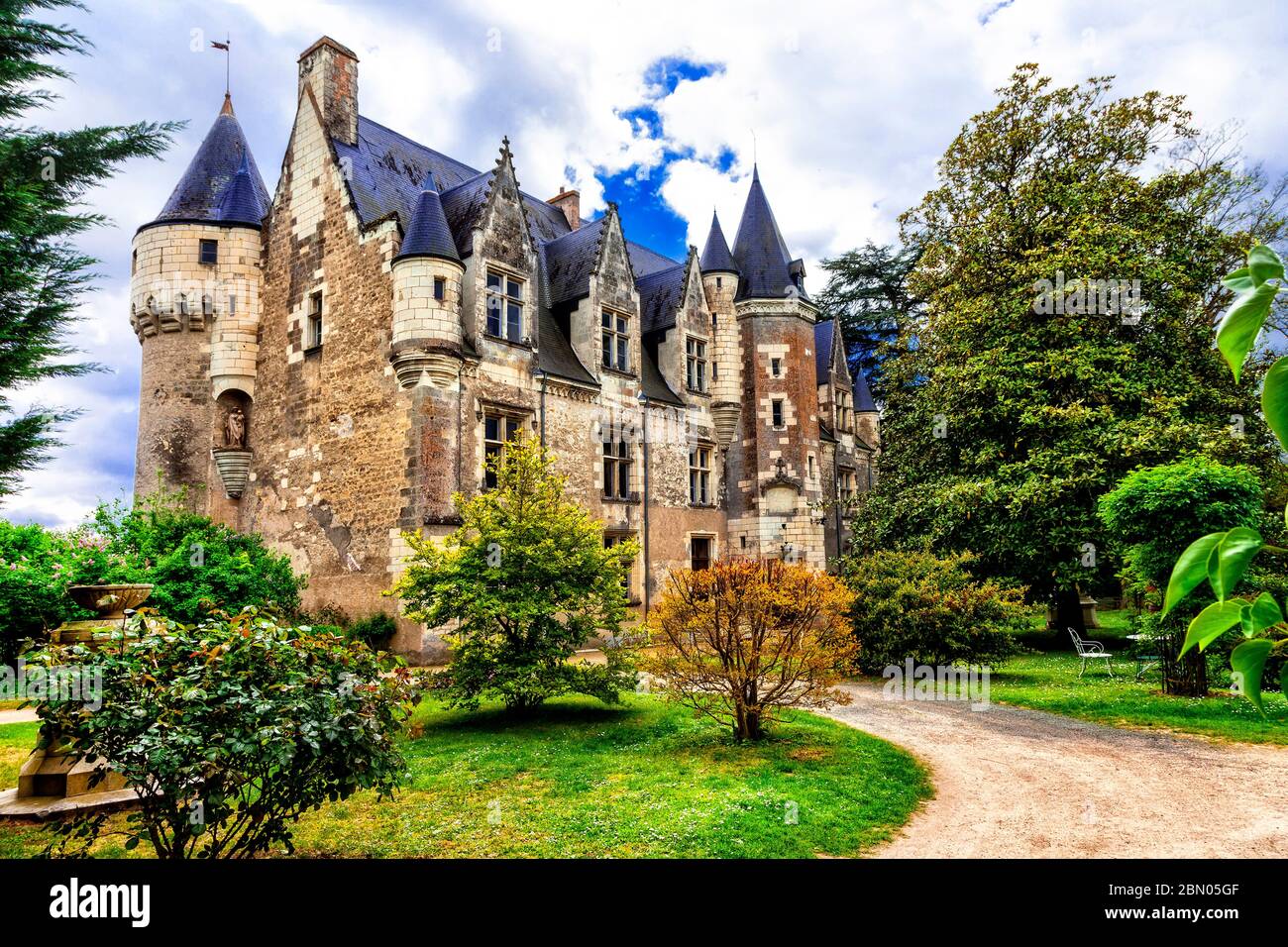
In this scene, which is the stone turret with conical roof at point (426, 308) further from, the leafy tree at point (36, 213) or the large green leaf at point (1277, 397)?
the large green leaf at point (1277, 397)

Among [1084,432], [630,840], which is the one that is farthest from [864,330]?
[630,840]

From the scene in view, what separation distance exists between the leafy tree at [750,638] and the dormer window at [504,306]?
1213cm

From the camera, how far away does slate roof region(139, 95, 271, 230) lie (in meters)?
23.3

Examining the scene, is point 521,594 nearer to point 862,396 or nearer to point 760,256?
point 760,256

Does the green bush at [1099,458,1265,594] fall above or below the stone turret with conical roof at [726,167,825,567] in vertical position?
below

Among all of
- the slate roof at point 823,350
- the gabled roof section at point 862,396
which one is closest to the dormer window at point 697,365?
the slate roof at point 823,350

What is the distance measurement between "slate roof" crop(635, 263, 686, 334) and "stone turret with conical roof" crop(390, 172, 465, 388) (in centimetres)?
1001

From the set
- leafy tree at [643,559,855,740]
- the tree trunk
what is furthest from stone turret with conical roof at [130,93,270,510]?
the tree trunk

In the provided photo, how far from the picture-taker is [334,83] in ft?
73.6

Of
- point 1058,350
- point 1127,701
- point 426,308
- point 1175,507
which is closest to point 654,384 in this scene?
point 426,308

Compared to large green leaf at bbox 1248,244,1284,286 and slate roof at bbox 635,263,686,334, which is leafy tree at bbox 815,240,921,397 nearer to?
slate roof at bbox 635,263,686,334

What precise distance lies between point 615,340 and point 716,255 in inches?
275
